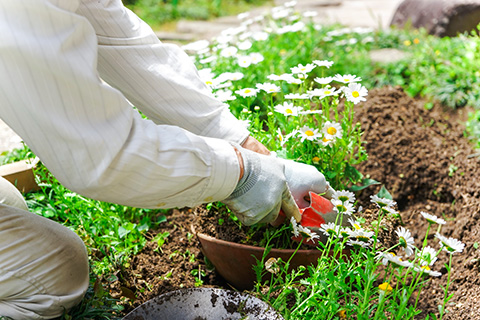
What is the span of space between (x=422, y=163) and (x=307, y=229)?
1185 millimetres

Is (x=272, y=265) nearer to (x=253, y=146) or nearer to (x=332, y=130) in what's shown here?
(x=253, y=146)

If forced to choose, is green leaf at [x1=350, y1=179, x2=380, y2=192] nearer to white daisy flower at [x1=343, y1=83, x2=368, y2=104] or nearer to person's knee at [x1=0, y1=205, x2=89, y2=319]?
white daisy flower at [x1=343, y1=83, x2=368, y2=104]

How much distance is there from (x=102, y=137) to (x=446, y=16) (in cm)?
406

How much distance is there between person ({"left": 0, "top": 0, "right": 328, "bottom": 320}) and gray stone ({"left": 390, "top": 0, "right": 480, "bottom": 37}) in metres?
3.36

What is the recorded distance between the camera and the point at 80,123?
1365mm

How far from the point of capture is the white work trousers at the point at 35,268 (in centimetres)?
167

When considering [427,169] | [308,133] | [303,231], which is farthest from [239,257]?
[427,169]

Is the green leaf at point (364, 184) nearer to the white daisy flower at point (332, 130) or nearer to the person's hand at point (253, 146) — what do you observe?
the white daisy flower at point (332, 130)

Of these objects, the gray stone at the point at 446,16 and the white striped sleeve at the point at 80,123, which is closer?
the white striped sleeve at the point at 80,123

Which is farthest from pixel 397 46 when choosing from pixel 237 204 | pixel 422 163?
pixel 237 204

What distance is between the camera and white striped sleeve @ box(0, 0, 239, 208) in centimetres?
130

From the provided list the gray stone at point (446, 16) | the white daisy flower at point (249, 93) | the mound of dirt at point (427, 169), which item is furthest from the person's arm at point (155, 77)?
the gray stone at point (446, 16)

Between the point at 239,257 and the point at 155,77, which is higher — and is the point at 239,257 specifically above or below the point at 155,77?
below

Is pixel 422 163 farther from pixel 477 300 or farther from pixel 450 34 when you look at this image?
pixel 450 34
